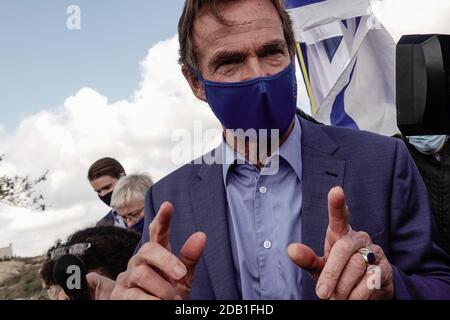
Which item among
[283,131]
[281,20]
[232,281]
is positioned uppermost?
[281,20]

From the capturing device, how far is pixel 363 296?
114cm

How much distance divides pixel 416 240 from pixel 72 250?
1.21 meters

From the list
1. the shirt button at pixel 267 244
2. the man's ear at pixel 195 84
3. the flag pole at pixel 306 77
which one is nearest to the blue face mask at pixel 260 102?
the man's ear at pixel 195 84

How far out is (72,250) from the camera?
2049mm

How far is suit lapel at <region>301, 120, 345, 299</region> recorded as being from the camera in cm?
154

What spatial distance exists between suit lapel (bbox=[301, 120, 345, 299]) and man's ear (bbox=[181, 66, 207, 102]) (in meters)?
0.43

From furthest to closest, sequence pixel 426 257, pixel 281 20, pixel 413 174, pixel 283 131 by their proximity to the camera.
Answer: pixel 281 20, pixel 283 131, pixel 413 174, pixel 426 257

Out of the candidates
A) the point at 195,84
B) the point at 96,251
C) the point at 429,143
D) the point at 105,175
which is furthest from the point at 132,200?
the point at 429,143

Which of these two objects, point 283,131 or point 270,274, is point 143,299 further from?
point 283,131

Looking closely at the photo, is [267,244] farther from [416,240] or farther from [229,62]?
[229,62]

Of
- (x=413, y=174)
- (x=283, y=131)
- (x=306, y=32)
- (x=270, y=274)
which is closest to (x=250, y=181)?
(x=283, y=131)
